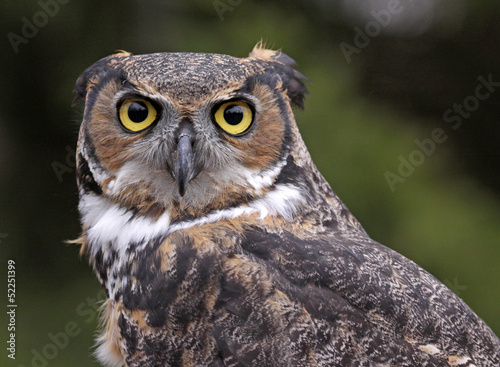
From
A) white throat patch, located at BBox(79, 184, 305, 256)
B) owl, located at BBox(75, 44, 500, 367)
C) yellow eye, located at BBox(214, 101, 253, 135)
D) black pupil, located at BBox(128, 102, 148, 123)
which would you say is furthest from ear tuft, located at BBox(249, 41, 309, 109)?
black pupil, located at BBox(128, 102, 148, 123)

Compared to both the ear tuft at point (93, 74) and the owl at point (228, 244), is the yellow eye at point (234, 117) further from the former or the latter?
the ear tuft at point (93, 74)

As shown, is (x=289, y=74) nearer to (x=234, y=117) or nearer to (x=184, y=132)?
(x=234, y=117)

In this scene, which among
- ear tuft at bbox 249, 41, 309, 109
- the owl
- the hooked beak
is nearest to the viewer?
the owl

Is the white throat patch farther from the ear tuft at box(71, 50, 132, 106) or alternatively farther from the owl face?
the ear tuft at box(71, 50, 132, 106)

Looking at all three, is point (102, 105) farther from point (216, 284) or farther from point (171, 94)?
point (216, 284)

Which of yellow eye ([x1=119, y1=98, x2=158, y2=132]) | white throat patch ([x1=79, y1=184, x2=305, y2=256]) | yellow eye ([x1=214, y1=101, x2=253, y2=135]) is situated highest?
yellow eye ([x1=214, y1=101, x2=253, y2=135])

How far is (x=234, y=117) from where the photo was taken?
216 cm

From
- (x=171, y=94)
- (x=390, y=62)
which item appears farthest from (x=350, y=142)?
(x=171, y=94)

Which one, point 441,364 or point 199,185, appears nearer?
point 441,364

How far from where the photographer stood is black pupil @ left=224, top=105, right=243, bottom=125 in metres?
2.13

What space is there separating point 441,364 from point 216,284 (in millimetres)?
742

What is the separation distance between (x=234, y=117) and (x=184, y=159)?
0.86 ft

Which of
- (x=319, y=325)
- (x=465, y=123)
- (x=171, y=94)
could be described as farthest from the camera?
(x=465, y=123)

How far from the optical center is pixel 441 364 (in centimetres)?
190
